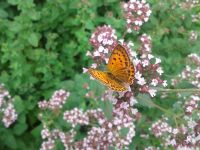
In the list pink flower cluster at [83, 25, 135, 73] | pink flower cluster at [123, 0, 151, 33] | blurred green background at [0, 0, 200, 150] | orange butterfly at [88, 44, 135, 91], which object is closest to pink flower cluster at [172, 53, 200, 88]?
blurred green background at [0, 0, 200, 150]

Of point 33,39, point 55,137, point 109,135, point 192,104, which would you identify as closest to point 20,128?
point 55,137

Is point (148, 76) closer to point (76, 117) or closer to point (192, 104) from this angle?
point (192, 104)

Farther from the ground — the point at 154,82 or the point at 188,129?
the point at 154,82

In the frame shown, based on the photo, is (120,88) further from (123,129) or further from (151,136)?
(151,136)

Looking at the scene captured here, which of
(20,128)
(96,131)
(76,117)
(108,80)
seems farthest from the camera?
(20,128)

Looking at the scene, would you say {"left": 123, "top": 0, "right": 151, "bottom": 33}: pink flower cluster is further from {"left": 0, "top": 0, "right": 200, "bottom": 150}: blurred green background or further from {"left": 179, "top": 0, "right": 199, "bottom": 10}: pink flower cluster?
{"left": 179, "top": 0, "right": 199, "bottom": 10}: pink flower cluster

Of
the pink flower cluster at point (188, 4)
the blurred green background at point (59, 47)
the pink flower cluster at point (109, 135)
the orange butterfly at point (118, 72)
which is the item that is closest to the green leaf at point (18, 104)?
the blurred green background at point (59, 47)

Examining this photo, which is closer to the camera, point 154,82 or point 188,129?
point 154,82

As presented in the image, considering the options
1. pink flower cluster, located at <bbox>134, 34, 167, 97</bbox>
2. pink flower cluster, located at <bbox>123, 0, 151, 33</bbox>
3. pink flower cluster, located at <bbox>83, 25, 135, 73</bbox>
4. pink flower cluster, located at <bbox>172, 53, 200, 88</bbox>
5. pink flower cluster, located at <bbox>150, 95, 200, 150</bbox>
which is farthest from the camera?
pink flower cluster, located at <bbox>172, 53, 200, 88</bbox>
